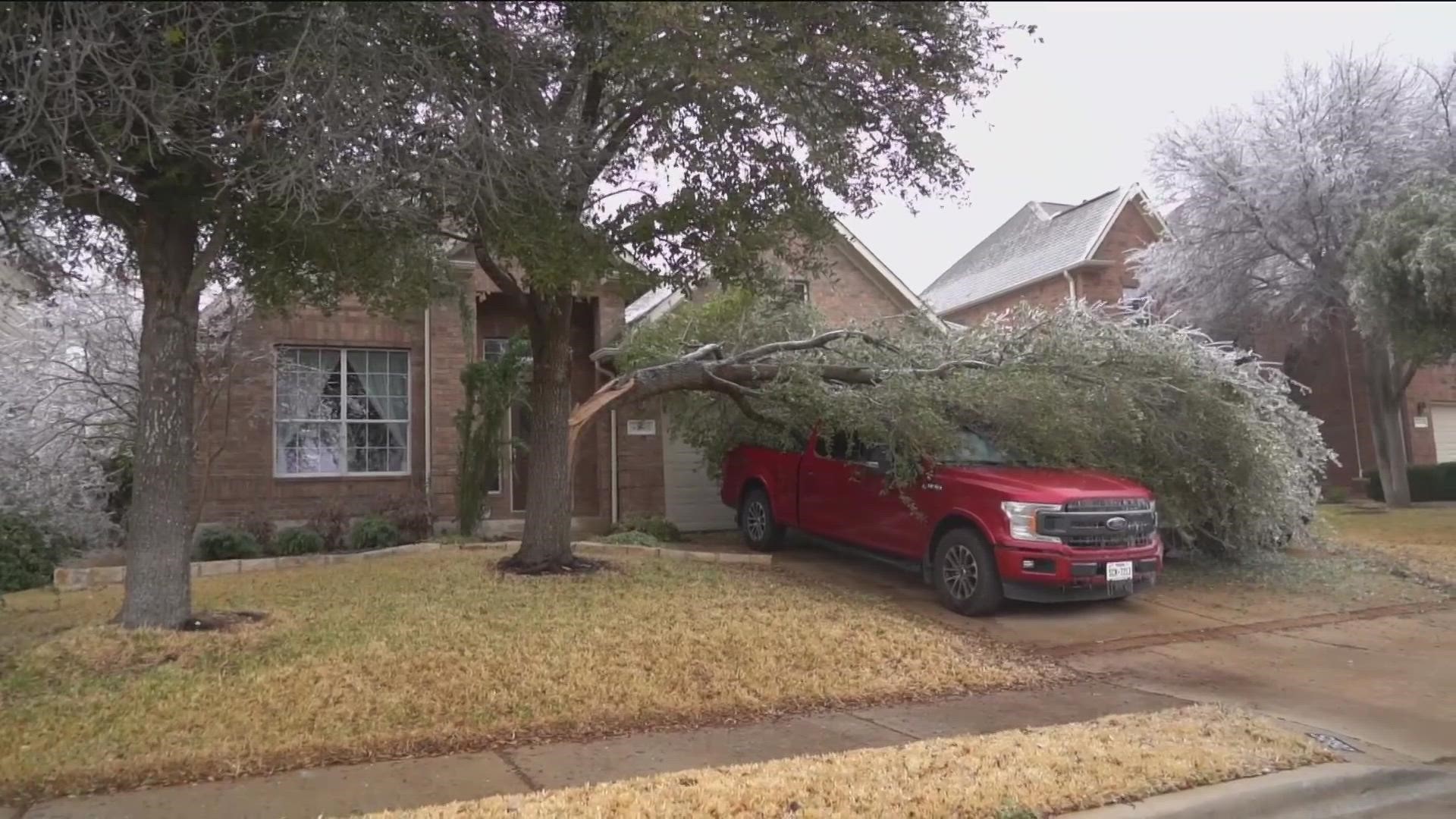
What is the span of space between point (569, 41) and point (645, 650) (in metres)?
4.43

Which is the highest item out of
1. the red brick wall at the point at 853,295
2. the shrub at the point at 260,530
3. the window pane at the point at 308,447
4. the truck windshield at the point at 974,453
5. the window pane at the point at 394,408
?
the red brick wall at the point at 853,295

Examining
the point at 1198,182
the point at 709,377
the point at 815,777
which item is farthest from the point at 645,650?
the point at 1198,182

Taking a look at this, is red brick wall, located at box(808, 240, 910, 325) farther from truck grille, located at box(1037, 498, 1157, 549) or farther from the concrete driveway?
truck grille, located at box(1037, 498, 1157, 549)

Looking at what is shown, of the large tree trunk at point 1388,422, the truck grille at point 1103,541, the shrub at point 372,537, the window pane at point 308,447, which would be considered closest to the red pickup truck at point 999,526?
the truck grille at point 1103,541

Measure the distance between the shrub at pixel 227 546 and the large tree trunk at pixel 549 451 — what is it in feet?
13.0

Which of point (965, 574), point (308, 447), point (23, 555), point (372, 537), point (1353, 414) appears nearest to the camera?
point (965, 574)

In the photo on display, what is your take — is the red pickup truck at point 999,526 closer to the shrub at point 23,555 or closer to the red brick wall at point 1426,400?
the shrub at point 23,555

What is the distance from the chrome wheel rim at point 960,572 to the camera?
30.7 ft

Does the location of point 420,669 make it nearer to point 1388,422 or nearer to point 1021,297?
point 1388,422

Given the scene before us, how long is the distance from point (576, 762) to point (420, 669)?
157 centimetres

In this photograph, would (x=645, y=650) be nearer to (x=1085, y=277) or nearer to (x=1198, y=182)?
(x=1198, y=182)

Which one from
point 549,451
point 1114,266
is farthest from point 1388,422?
point 549,451

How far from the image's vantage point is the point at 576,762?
545cm

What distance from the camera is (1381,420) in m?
20.1
